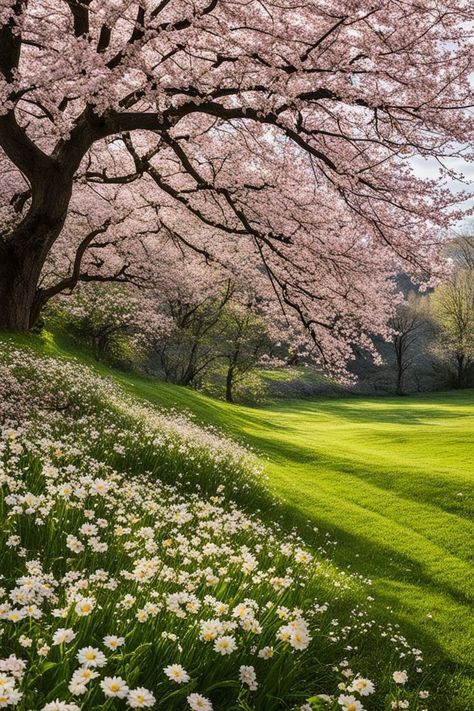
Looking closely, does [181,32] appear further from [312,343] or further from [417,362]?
[417,362]

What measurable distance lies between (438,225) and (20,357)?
11.4 meters

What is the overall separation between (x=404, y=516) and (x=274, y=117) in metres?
9.89

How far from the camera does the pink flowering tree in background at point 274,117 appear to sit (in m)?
Answer: 9.76

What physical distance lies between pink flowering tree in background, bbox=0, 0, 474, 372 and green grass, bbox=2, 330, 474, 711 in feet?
13.7

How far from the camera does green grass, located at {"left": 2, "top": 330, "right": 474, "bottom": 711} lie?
7.98 meters

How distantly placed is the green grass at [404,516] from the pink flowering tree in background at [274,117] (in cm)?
419

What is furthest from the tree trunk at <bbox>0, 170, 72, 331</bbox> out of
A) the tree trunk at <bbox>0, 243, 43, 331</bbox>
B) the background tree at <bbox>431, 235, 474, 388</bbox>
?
the background tree at <bbox>431, 235, 474, 388</bbox>

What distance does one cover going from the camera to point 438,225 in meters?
11.9

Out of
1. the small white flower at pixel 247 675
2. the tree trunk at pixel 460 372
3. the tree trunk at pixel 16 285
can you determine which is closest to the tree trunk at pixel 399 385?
the tree trunk at pixel 460 372

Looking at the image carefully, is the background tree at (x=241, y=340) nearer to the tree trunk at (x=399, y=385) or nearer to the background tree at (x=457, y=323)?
the tree trunk at (x=399, y=385)

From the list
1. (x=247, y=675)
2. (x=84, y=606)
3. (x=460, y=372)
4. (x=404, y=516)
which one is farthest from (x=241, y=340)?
(x=84, y=606)

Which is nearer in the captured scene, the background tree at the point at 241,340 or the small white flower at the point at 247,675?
the small white flower at the point at 247,675

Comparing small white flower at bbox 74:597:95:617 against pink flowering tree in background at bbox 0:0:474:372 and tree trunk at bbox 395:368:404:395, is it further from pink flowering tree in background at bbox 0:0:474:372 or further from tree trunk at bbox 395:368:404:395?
tree trunk at bbox 395:368:404:395

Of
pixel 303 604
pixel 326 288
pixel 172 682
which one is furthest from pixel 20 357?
pixel 172 682
